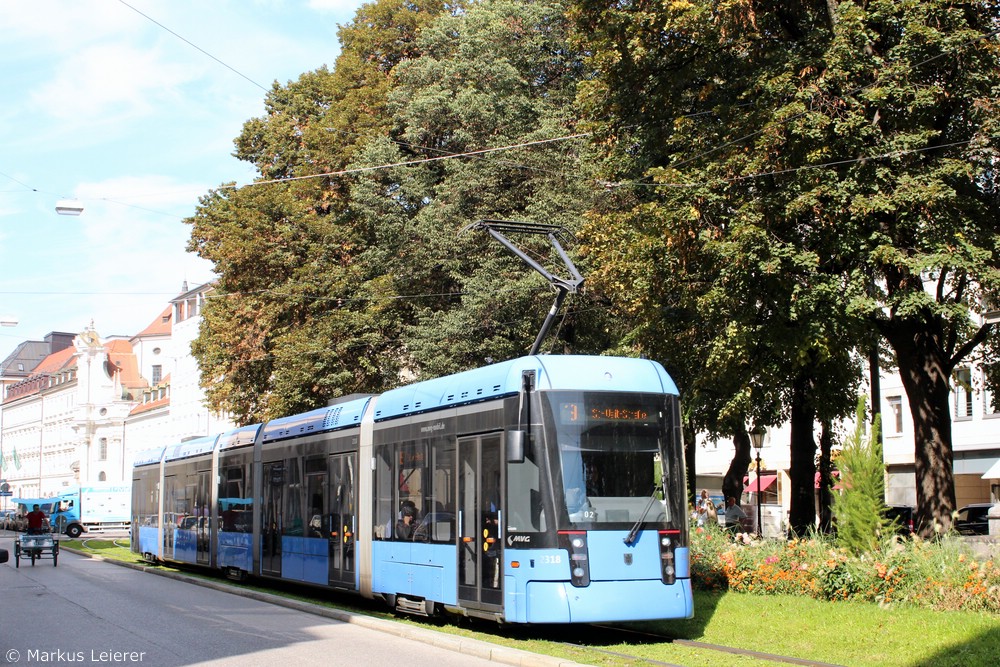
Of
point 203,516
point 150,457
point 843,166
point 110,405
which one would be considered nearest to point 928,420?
point 843,166

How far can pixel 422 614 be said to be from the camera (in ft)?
55.7

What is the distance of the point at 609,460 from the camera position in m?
14.1

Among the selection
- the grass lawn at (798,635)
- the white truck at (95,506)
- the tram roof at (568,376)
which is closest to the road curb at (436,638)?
the grass lawn at (798,635)

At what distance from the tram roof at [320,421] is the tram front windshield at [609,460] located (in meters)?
6.09

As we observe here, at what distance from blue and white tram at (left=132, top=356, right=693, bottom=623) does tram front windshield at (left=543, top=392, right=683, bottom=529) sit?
0.05 ft

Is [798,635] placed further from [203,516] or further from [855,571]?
[203,516]

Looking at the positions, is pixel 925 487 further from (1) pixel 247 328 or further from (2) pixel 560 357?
(1) pixel 247 328

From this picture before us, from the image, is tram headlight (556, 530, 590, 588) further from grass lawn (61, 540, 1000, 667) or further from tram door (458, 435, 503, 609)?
tram door (458, 435, 503, 609)

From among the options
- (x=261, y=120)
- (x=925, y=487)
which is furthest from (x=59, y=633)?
(x=261, y=120)

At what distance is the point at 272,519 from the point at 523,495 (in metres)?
10.7

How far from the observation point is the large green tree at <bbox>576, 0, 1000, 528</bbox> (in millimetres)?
20031

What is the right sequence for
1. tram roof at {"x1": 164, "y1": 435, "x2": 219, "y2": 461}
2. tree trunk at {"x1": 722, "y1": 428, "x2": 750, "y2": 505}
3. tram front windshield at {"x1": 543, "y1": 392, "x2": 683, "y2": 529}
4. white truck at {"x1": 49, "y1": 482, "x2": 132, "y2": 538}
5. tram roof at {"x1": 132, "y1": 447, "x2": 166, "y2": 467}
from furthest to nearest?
white truck at {"x1": 49, "y1": 482, "x2": 132, "y2": 538} → tram roof at {"x1": 132, "y1": 447, "x2": 166, "y2": 467} → tree trunk at {"x1": 722, "y1": 428, "x2": 750, "y2": 505} → tram roof at {"x1": 164, "y1": 435, "x2": 219, "y2": 461} → tram front windshield at {"x1": 543, "y1": 392, "x2": 683, "y2": 529}

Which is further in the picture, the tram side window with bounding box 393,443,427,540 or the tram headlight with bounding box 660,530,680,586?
the tram side window with bounding box 393,443,427,540

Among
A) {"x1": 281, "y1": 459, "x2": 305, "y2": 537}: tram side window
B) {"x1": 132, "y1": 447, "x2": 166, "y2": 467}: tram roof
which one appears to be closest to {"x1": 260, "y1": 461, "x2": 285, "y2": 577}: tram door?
{"x1": 281, "y1": 459, "x2": 305, "y2": 537}: tram side window
